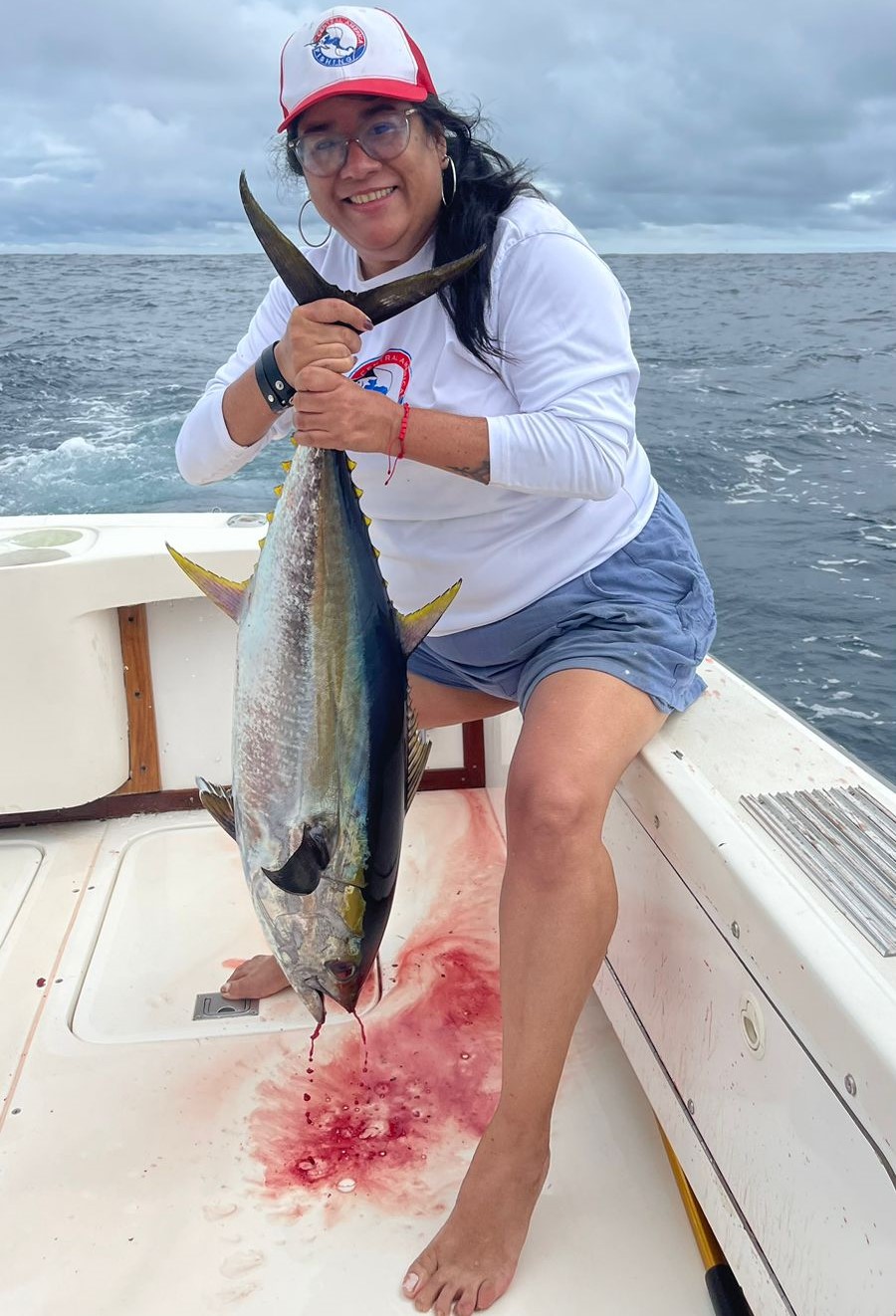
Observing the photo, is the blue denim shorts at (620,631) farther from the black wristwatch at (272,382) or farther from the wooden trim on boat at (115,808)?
the wooden trim on boat at (115,808)

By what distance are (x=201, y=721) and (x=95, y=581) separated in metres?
0.50

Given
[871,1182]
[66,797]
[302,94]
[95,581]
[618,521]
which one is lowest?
[66,797]

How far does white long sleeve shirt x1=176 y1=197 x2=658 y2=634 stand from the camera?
1.57m

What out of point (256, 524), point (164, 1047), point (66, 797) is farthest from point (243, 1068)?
point (256, 524)

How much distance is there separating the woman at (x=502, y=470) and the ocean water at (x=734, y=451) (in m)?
1.49

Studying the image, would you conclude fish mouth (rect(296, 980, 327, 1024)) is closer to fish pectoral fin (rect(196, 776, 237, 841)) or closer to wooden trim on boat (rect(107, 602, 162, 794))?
fish pectoral fin (rect(196, 776, 237, 841))

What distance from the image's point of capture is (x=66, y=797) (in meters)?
2.73

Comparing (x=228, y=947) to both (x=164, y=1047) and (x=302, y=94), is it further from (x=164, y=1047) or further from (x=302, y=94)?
(x=302, y=94)

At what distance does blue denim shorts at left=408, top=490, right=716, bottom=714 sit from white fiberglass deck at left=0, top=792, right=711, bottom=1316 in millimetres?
705

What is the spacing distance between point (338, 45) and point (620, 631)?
956 mm

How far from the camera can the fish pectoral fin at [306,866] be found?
1.41 m

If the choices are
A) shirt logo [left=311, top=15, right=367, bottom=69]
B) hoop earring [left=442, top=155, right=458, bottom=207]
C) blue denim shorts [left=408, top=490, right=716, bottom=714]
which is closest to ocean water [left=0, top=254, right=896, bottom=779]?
blue denim shorts [left=408, top=490, right=716, bottom=714]

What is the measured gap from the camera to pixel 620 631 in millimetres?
1751

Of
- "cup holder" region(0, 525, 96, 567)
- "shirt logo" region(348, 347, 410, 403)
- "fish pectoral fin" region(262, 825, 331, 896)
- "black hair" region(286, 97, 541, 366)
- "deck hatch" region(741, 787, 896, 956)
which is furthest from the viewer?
"cup holder" region(0, 525, 96, 567)
